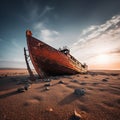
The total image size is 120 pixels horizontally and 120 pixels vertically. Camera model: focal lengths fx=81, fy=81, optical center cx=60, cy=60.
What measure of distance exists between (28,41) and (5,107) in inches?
208

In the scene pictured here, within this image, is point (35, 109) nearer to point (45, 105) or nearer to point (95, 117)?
point (45, 105)

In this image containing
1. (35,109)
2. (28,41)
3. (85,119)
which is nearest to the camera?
(85,119)

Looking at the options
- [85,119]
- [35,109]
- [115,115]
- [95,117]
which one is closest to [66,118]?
[85,119]

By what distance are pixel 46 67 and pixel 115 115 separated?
6.08m

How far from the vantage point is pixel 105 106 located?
222 cm

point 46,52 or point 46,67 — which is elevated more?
point 46,52

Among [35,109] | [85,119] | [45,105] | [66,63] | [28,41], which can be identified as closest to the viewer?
[85,119]

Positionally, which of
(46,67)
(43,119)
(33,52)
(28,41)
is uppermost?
(28,41)

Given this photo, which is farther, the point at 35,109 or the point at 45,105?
the point at 45,105

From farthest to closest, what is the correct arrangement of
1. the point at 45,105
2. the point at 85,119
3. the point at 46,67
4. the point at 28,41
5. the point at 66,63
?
the point at 66,63 < the point at 46,67 < the point at 28,41 < the point at 45,105 < the point at 85,119

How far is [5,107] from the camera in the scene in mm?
2273

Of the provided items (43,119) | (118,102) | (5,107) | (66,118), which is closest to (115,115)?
(118,102)

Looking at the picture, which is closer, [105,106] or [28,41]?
[105,106]

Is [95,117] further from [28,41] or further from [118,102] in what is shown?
Result: [28,41]
